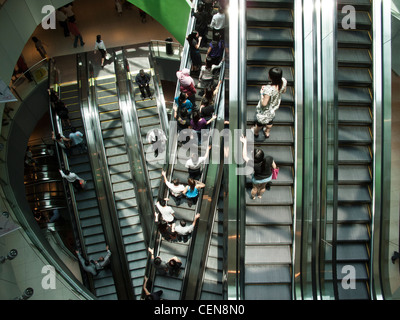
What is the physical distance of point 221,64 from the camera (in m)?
8.74

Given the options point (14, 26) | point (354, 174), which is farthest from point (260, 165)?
point (14, 26)

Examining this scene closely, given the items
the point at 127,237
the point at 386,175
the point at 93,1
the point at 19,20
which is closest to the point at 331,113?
the point at 386,175

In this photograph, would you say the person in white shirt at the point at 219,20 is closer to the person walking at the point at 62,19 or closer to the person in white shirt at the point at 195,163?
the person in white shirt at the point at 195,163

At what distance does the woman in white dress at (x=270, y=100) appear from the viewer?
18.7 ft

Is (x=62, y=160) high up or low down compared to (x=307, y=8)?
down

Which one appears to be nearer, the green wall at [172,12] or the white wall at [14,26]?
the white wall at [14,26]

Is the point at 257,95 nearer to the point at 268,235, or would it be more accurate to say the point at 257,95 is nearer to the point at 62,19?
the point at 268,235

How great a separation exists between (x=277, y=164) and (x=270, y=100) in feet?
5.04

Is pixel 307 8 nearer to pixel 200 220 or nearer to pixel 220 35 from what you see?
pixel 220 35

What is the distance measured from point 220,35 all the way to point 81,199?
23.4 ft

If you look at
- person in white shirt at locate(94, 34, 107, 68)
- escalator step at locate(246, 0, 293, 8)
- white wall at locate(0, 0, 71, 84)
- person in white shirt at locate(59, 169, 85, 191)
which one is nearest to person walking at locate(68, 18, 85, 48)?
white wall at locate(0, 0, 71, 84)

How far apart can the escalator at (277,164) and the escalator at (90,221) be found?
19.9 ft

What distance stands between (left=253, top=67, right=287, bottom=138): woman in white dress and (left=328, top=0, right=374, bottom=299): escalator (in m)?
1.68

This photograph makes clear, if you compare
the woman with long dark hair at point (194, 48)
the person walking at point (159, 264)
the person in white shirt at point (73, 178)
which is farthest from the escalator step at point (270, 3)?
the person in white shirt at point (73, 178)
